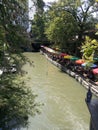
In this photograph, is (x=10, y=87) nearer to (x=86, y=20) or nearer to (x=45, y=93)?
(x=45, y=93)

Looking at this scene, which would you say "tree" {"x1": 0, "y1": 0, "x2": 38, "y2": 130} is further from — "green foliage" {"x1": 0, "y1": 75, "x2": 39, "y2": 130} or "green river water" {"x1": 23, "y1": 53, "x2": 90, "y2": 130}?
"green river water" {"x1": 23, "y1": 53, "x2": 90, "y2": 130}

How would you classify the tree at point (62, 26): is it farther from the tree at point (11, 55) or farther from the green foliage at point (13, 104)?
the tree at point (11, 55)

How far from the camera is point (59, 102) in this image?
1788 centimetres

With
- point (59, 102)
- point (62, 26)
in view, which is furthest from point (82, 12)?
point (59, 102)

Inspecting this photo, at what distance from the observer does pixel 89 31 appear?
35469mm

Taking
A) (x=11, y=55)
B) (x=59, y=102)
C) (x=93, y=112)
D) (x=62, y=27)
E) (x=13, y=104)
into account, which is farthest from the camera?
(x=62, y=27)

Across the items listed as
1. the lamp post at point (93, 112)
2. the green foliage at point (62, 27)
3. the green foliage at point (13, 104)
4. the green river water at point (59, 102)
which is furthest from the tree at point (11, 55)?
the green foliage at point (62, 27)

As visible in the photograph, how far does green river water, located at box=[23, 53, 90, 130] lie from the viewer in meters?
13.8

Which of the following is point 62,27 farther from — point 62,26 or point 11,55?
point 11,55

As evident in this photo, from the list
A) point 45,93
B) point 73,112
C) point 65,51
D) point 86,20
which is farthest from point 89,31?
point 73,112

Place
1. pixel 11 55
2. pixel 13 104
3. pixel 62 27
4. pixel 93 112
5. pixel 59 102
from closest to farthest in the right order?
pixel 11 55 → pixel 13 104 → pixel 93 112 → pixel 59 102 → pixel 62 27

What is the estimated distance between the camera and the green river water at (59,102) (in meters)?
Answer: 13.8

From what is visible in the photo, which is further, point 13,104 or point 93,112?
point 93,112

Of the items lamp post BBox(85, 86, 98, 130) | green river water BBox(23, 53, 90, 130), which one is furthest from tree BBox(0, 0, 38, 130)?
lamp post BBox(85, 86, 98, 130)
